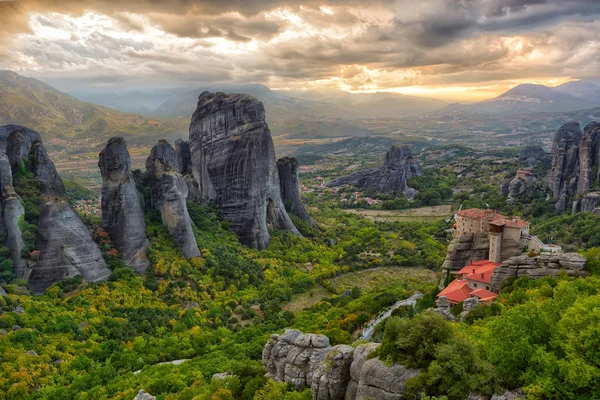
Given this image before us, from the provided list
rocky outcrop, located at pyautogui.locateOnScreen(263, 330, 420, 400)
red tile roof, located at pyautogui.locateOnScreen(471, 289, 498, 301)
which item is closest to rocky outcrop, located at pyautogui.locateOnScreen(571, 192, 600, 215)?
red tile roof, located at pyautogui.locateOnScreen(471, 289, 498, 301)

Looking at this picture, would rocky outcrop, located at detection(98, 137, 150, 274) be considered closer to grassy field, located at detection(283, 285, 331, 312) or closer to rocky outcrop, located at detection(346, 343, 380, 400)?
grassy field, located at detection(283, 285, 331, 312)

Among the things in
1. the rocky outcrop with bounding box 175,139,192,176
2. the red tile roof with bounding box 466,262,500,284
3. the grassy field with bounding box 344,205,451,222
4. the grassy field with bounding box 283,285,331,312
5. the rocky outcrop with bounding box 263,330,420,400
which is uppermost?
the rocky outcrop with bounding box 175,139,192,176

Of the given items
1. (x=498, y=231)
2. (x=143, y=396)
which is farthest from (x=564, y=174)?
(x=143, y=396)

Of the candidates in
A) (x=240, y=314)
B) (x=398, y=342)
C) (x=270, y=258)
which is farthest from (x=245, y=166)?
(x=398, y=342)

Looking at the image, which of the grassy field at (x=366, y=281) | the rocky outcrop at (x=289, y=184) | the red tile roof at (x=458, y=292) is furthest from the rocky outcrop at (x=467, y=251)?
the rocky outcrop at (x=289, y=184)

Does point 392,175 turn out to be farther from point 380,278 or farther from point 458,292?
point 458,292

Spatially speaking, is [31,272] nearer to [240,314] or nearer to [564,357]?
[240,314]

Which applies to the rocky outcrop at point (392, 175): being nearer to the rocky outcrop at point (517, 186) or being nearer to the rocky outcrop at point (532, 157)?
the rocky outcrop at point (517, 186)
